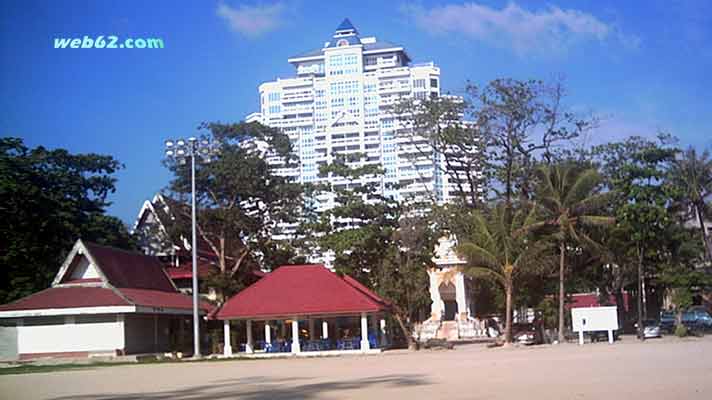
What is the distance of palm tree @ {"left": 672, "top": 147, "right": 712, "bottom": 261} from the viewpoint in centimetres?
4303

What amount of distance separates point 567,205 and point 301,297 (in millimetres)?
13911

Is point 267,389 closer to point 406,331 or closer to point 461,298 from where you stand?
point 406,331

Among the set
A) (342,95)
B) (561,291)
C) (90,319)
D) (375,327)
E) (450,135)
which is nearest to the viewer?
(90,319)

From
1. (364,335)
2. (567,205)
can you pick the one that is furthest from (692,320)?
(364,335)

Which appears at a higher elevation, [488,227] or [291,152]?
[291,152]

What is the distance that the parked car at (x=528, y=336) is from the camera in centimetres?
4316

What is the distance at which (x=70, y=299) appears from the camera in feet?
127

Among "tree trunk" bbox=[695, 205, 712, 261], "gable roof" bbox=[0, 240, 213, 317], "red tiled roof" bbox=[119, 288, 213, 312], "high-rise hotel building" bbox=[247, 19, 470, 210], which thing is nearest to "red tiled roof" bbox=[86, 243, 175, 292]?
"gable roof" bbox=[0, 240, 213, 317]

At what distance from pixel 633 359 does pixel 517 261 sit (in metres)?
15.6

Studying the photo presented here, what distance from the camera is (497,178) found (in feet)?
155

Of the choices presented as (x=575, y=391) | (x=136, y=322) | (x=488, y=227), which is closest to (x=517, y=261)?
(x=488, y=227)

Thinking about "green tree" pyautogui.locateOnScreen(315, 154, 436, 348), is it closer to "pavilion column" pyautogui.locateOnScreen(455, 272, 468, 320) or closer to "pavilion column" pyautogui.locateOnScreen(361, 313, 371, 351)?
"pavilion column" pyautogui.locateOnScreen(361, 313, 371, 351)

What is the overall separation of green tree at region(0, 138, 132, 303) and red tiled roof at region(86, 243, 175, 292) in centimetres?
406

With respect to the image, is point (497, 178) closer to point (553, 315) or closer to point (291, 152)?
point (553, 315)
